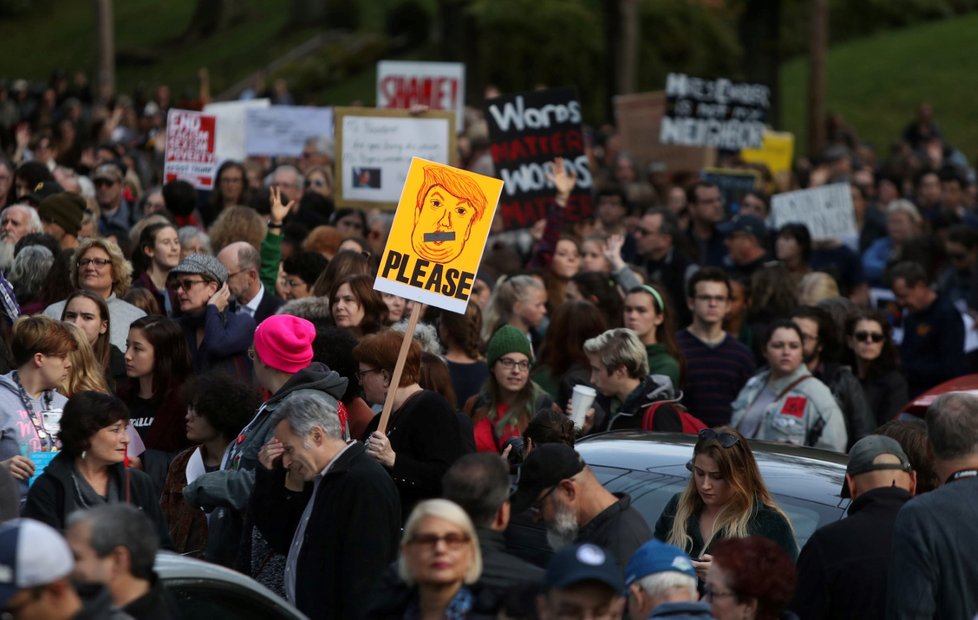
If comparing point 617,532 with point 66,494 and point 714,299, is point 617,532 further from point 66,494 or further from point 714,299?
point 714,299

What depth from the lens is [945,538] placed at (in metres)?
5.92

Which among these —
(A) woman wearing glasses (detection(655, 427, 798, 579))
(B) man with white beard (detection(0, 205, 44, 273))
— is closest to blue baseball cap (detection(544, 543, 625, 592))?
(A) woman wearing glasses (detection(655, 427, 798, 579))

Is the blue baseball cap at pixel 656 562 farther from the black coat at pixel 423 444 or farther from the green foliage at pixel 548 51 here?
the green foliage at pixel 548 51

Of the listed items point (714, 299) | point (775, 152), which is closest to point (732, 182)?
point (775, 152)

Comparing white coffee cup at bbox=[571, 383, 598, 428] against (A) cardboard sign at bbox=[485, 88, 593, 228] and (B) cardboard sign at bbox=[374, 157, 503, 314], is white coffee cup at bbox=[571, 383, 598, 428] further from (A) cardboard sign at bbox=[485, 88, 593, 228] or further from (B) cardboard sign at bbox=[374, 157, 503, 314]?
(A) cardboard sign at bbox=[485, 88, 593, 228]

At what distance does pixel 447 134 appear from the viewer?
13859mm

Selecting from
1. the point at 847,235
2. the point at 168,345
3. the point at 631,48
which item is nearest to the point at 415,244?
the point at 168,345

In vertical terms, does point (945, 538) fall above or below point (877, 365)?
above

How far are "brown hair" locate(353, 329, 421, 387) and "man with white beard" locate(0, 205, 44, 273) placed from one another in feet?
12.1

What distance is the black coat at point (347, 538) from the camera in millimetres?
6094

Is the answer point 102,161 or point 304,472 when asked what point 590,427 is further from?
point 102,161

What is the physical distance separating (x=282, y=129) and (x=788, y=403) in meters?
9.65

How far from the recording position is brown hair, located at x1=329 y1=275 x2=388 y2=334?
29.3ft

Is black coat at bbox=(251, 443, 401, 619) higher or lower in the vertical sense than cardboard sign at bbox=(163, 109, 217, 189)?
lower
